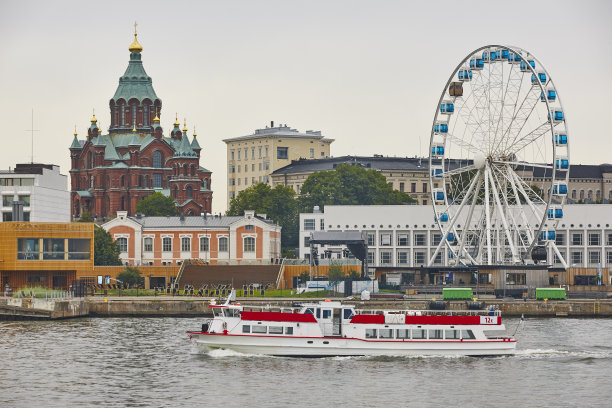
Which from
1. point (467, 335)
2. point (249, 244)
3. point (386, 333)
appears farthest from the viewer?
point (249, 244)

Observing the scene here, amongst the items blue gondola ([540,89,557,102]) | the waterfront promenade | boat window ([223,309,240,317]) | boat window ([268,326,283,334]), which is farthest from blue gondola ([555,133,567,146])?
boat window ([223,309,240,317])

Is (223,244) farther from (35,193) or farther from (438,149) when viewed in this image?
(438,149)

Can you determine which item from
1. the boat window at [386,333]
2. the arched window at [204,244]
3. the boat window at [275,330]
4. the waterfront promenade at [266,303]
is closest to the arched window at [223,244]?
the arched window at [204,244]

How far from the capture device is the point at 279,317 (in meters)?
85.9

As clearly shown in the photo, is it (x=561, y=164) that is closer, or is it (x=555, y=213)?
(x=561, y=164)

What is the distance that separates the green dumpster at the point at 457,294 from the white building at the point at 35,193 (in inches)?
1827

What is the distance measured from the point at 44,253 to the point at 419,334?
5072 centimetres

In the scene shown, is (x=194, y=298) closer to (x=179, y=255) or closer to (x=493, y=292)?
(x=493, y=292)

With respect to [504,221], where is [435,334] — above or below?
below

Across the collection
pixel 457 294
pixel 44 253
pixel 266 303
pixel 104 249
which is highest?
pixel 104 249

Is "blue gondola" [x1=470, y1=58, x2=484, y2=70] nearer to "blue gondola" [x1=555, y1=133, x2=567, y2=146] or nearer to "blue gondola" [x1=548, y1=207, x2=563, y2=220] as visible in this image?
"blue gondola" [x1=555, y1=133, x2=567, y2=146]

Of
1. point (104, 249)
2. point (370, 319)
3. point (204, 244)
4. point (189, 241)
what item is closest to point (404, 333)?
point (370, 319)

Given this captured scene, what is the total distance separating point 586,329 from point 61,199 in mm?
67247

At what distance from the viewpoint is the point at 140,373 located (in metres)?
78.9
